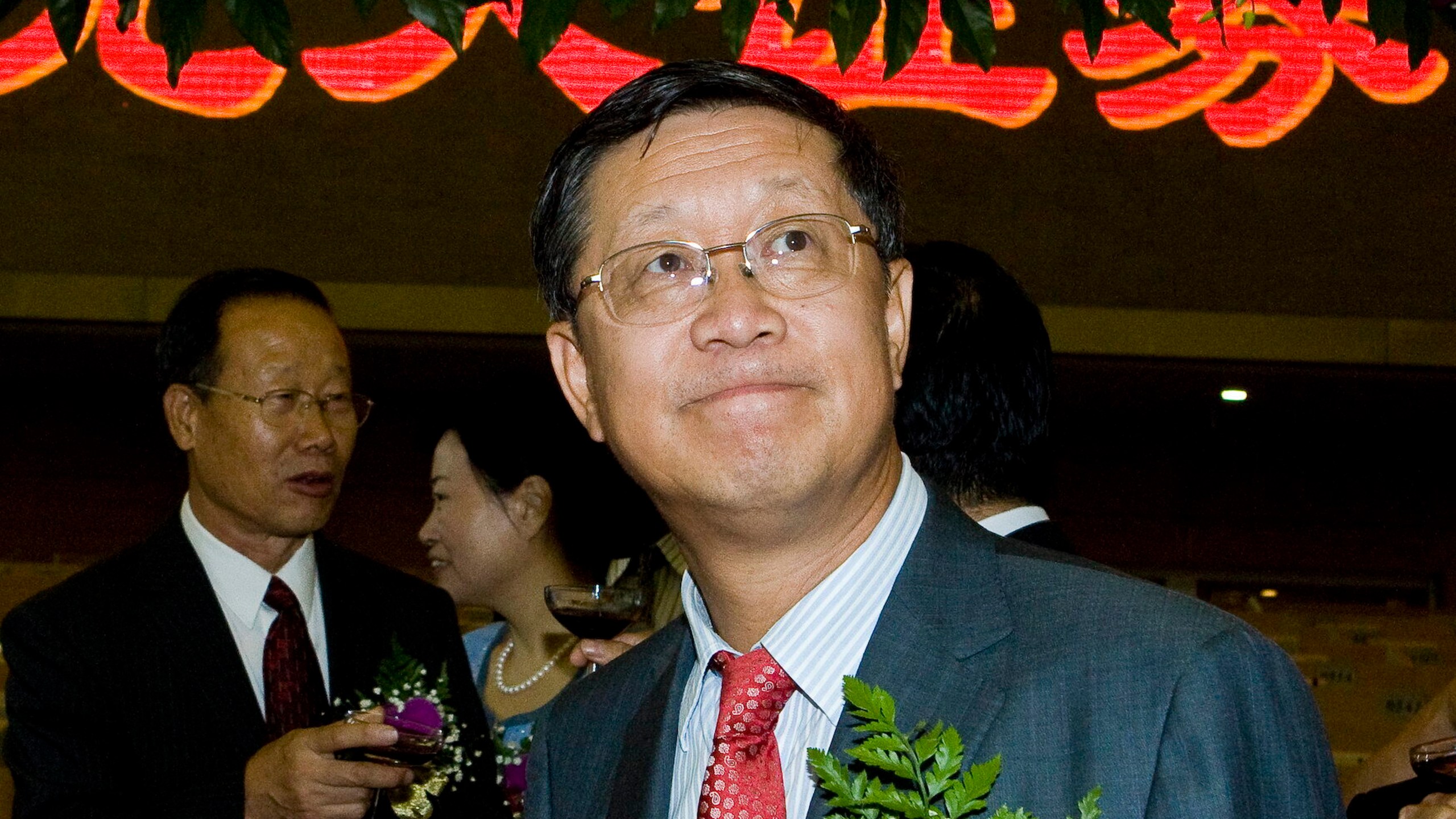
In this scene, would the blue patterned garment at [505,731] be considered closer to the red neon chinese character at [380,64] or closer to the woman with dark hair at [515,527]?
the woman with dark hair at [515,527]

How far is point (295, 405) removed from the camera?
2.97 m

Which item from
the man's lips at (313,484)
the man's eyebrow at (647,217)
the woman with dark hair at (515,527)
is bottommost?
the woman with dark hair at (515,527)

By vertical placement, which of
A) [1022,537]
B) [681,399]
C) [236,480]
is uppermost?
[681,399]

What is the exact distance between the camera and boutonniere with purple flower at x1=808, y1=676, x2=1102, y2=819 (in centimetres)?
79

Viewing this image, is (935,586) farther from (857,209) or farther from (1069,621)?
(857,209)

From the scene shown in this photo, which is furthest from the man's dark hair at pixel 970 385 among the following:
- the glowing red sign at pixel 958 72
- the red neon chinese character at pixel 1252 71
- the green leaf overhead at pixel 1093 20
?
the red neon chinese character at pixel 1252 71

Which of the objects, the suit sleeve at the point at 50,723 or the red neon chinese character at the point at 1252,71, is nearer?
the suit sleeve at the point at 50,723

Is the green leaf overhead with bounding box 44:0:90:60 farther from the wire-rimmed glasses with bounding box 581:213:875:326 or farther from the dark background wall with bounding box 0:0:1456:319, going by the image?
the dark background wall with bounding box 0:0:1456:319

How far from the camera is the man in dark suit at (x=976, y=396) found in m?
2.29

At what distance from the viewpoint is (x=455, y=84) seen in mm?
7207

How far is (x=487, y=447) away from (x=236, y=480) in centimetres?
77

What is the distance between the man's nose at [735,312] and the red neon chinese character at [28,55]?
615 cm

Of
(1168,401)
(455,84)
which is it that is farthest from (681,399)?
(1168,401)

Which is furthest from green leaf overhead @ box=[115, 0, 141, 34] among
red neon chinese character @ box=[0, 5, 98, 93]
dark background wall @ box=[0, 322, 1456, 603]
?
dark background wall @ box=[0, 322, 1456, 603]
